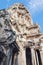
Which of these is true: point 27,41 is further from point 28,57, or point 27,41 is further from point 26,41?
point 28,57

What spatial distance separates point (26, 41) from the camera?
69.5 feet

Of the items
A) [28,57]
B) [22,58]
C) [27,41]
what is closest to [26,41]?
[27,41]

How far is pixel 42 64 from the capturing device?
62.7 feet

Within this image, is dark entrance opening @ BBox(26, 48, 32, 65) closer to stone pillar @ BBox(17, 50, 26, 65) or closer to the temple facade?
the temple facade

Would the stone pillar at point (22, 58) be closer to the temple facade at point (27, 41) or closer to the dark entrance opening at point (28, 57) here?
the temple facade at point (27, 41)

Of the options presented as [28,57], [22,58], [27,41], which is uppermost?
[27,41]

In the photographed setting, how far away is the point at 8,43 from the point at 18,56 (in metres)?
3.94

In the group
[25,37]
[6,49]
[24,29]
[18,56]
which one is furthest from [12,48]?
[24,29]

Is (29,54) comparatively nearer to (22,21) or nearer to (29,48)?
(29,48)

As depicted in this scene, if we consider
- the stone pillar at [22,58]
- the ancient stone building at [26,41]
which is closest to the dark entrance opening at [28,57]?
the ancient stone building at [26,41]

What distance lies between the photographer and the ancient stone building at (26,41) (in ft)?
63.8

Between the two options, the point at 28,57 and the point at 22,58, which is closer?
the point at 22,58

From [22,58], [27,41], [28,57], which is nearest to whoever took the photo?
[22,58]

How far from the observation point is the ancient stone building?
19453mm
